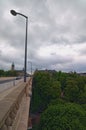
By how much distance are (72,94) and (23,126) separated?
145 feet

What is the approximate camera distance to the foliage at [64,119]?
21.1m

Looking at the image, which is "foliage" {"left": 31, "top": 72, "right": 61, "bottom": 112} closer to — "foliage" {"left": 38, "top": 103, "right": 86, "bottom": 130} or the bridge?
"foliage" {"left": 38, "top": 103, "right": 86, "bottom": 130}

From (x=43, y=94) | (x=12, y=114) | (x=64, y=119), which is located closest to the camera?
(x=12, y=114)

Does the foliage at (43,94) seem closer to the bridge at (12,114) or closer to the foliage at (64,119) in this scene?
the foliage at (64,119)

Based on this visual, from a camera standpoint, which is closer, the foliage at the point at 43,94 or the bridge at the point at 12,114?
the bridge at the point at 12,114

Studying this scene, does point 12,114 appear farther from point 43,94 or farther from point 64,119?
point 43,94

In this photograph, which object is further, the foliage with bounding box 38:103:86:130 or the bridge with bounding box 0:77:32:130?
the foliage with bounding box 38:103:86:130

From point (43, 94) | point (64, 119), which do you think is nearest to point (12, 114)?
point (64, 119)

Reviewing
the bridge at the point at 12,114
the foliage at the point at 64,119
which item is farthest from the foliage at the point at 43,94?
the bridge at the point at 12,114

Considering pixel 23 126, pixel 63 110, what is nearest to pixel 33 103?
pixel 63 110

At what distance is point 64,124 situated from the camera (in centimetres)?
2127

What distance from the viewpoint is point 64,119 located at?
2136cm

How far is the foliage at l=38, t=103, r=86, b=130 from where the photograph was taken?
21125 mm

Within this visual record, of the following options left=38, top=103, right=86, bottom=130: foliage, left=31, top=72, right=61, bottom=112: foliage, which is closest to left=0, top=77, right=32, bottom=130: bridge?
left=38, top=103, right=86, bottom=130: foliage
